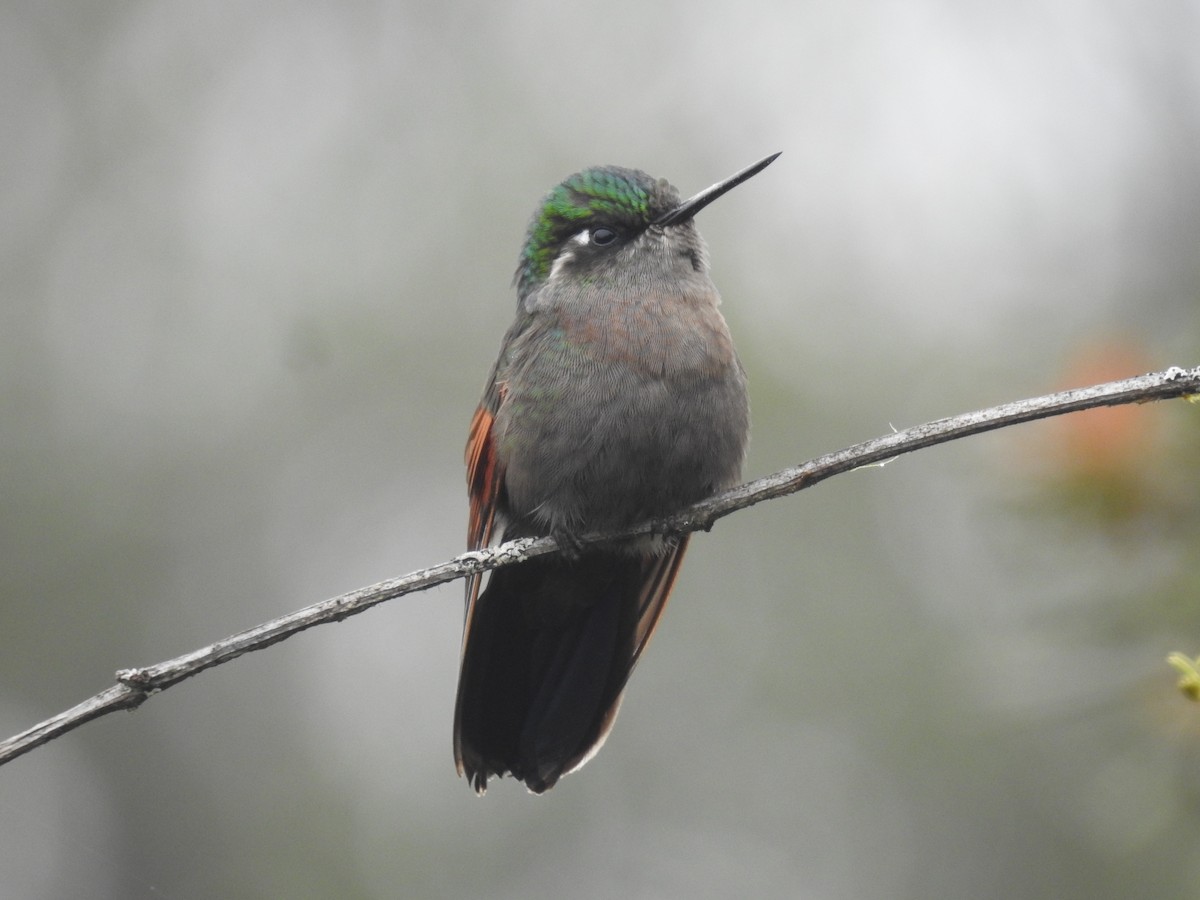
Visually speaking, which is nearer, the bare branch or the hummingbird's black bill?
the bare branch

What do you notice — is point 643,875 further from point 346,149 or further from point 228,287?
point 346,149

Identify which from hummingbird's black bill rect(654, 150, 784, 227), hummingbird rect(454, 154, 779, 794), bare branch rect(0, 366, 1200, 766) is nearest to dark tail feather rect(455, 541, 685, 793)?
hummingbird rect(454, 154, 779, 794)

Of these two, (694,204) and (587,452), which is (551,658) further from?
(694,204)

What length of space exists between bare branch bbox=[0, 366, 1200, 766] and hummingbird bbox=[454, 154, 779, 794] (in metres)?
0.54

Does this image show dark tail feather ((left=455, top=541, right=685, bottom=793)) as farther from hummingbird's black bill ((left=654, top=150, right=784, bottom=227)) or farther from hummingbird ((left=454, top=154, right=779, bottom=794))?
hummingbird's black bill ((left=654, top=150, right=784, bottom=227))

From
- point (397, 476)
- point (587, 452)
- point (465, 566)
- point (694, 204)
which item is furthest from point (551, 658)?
point (397, 476)

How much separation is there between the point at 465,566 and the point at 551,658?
4.14 ft

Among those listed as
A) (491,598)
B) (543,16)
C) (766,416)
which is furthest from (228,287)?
(491,598)

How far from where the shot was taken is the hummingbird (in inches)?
144

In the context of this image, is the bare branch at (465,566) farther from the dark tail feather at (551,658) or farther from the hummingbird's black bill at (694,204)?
the hummingbird's black bill at (694,204)

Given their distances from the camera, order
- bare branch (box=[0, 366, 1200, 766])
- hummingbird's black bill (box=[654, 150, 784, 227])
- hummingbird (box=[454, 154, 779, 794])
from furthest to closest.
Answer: hummingbird's black bill (box=[654, 150, 784, 227]) → hummingbird (box=[454, 154, 779, 794]) → bare branch (box=[0, 366, 1200, 766])

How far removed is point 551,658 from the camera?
13.8 ft

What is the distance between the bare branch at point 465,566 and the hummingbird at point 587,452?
538mm

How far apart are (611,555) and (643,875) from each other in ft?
18.1
